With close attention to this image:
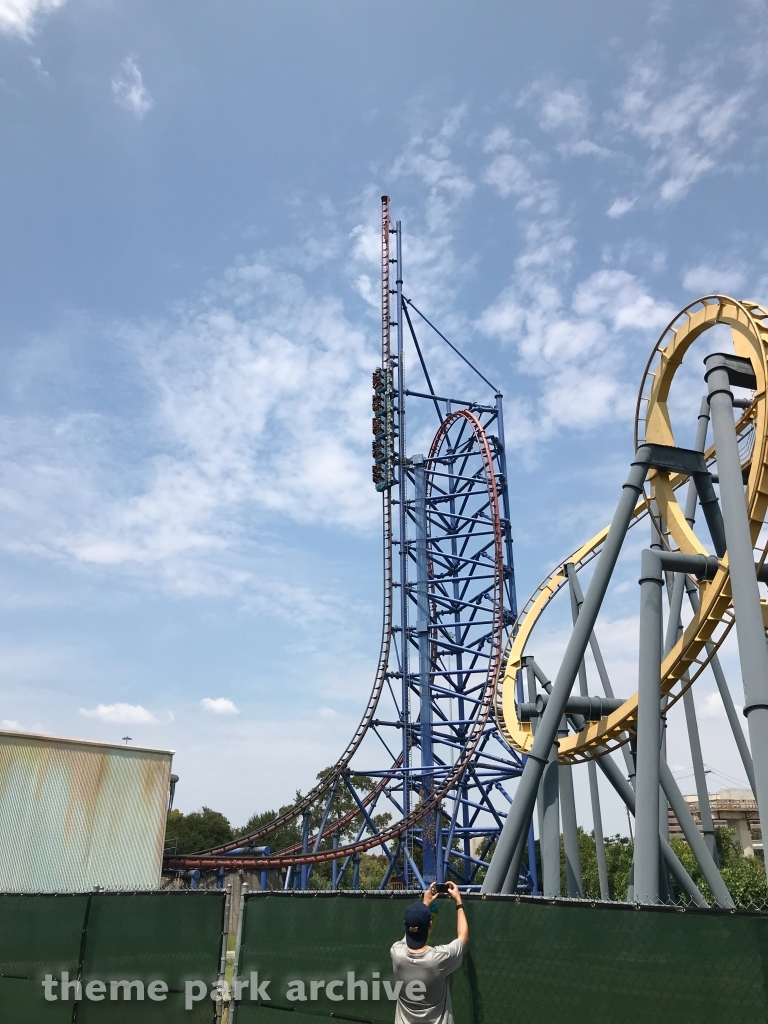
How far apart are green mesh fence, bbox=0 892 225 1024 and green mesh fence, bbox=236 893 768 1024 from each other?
460 millimetres

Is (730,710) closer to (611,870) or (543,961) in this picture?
(543,961)

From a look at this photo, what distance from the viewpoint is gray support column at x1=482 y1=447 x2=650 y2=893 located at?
973cm

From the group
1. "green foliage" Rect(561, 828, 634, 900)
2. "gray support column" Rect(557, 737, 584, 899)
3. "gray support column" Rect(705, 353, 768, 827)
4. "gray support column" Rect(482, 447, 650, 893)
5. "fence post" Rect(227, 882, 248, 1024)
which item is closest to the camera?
"fence post" Rect(227, 882, 248, 1024)

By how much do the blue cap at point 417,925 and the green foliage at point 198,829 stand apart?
46.8 metres

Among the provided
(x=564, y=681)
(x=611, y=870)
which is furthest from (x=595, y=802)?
(x=611, y=870)

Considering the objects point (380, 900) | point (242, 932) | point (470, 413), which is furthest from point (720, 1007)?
point (470, 413)

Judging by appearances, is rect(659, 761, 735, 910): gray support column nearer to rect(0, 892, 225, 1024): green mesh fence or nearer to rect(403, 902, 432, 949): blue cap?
rect(0, 892, 225, 1024): green mesh fence

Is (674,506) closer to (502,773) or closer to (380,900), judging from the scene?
(380,900)

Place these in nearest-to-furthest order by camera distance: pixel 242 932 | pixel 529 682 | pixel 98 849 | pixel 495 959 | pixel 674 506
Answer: pixel 495 959 < pixel 242 932 < pixel 674 506 < pixel 529 682 < pixel 98 849

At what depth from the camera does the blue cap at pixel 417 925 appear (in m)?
3.26

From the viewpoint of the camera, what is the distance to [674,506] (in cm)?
1041

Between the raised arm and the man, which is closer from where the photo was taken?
the man

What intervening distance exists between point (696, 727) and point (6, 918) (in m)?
10.1

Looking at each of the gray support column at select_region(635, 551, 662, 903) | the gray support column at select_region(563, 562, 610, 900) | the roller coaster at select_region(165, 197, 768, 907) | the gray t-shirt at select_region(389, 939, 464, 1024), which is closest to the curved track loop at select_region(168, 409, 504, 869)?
the roller coaster at select_region(165, 197, 768, 907)
